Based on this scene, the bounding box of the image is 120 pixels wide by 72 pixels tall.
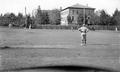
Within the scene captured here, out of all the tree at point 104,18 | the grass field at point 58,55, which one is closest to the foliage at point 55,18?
the tree at point 104,18

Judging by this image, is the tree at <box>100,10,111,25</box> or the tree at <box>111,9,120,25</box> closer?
the tree at <box>111,9,120,25</box>

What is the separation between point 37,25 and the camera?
8119 cm

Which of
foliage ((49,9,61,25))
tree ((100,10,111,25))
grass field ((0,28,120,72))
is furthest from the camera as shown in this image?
foliage ((49,9,61,25))

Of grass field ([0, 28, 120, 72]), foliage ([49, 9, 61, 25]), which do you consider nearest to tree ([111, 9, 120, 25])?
foliage ([49, 9, 61, 25])

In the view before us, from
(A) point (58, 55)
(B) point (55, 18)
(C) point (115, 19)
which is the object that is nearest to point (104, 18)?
(C) point (115, 19)

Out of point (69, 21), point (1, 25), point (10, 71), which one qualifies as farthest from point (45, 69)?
point (69, 21)

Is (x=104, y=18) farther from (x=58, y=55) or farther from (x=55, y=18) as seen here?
(x=58, y=55)

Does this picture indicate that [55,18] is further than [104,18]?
Yes

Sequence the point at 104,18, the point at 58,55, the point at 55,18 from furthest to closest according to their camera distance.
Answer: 1. the point at 55,18
2. the point at 104,18
3. the point at 58,55

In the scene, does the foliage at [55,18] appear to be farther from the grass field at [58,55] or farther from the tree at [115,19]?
the grass field at [58,55]

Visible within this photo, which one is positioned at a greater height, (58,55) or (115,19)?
(115,19)

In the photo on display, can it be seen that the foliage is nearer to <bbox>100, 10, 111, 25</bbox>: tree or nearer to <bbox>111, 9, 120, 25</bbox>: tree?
<bbox>100, 10, 111, 25</bbox>: tree

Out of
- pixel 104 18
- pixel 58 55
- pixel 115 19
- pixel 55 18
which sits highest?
pixel 55 18

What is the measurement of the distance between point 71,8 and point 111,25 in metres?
29.7
